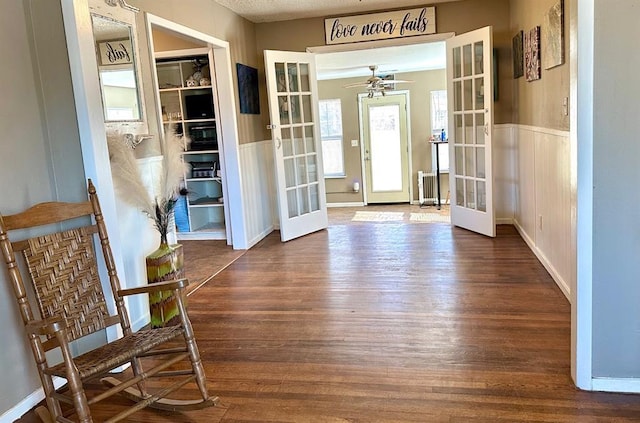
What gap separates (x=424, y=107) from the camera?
916cm

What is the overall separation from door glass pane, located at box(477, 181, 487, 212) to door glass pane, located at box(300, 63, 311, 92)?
2.08m

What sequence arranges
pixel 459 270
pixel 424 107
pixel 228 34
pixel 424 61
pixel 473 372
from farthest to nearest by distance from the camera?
pixel 424 107 → pixel 424 61 → pixel 228 34 → pixel 459 270 → pixel 473 372

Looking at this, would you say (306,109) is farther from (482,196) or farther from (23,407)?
(23,407)

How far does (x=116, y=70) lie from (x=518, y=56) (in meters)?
3.54

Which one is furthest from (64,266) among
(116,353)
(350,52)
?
(350,52)

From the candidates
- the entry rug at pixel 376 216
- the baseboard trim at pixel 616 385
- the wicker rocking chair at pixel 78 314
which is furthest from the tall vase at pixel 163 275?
the entry rug at pixel 376 216

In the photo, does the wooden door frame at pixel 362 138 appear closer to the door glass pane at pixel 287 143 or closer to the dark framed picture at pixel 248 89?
the dark framed picture at pixel 248 89

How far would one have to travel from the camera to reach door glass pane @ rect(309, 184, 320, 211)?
568cm

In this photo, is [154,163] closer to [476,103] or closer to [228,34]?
[228,34]

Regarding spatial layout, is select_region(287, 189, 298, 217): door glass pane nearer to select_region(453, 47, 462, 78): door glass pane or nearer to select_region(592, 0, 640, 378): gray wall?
select_region(453, 47, 462, 78): door glass pane

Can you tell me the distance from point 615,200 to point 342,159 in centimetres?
765

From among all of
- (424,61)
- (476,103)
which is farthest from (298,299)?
(424,61)

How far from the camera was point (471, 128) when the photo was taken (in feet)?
16.6

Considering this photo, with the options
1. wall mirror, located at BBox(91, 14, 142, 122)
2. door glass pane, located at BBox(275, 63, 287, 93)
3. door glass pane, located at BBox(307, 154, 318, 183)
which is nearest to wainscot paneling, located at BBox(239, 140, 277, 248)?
door glass pane, located at BBox(307, 154, 318, 183)
